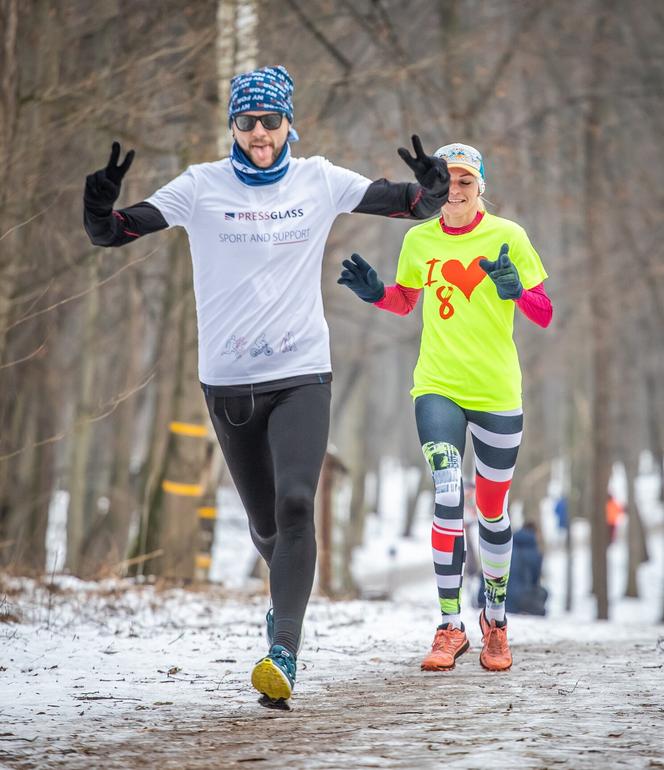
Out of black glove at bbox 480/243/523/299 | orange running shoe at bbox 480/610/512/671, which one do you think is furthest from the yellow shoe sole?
black glove at bbox 480/243/523/299

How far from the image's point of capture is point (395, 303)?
6082 mm

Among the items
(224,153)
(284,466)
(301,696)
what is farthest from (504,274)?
(224,153)

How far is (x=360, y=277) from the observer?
5.65 m

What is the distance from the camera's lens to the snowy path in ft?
11.0

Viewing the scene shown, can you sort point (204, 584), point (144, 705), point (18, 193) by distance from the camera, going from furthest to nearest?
point (204, 584) → point (18, 193) → point (144, 705)

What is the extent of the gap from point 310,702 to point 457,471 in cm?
158

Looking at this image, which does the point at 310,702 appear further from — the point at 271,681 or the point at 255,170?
the point at 255,170

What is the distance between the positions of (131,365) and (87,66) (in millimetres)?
6793

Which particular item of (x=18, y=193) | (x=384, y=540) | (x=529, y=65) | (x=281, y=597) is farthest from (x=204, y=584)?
(x=384, y=540)

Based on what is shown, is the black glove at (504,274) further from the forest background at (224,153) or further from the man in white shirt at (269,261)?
the forest background at (224,153)

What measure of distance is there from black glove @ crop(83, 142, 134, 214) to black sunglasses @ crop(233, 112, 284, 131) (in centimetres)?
52

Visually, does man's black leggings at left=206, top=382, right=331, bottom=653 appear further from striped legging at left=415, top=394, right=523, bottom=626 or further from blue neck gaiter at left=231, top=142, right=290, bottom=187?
striped legging at left=415, top=394, right=523, bottom=626

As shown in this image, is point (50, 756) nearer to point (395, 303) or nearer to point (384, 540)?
point (395, 303)

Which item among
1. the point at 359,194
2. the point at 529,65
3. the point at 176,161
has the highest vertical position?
the point at 529,65
